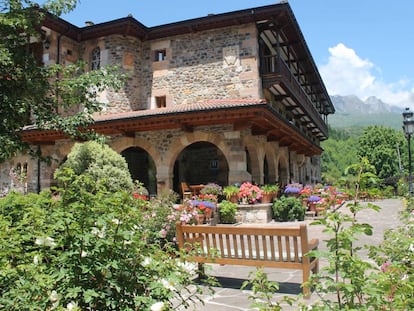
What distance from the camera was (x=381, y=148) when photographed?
4791 cm

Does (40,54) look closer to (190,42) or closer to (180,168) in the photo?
(190,42)

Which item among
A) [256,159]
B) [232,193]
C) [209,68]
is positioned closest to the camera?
[232,193]

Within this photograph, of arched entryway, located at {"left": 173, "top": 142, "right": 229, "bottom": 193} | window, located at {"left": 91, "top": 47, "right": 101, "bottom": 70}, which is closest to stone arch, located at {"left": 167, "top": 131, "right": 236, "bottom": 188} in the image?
arched entryway, located at {"left": 173, "top": 142, "right": 229, "bottom": 193}

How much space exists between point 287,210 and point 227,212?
2307 millimetres

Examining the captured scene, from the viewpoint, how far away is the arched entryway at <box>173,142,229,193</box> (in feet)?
55.3

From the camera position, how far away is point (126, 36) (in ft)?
52.3

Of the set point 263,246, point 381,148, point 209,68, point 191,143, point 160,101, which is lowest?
point 263,246

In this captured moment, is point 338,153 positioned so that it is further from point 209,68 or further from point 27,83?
point 27,83

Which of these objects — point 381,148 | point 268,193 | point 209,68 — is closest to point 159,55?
point 209,68

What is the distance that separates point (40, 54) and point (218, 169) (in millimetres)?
8923

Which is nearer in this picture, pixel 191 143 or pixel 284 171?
pixel 191 143

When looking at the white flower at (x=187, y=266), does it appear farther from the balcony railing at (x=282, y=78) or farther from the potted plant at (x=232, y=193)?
the balcony railing at (x=282, y=78)

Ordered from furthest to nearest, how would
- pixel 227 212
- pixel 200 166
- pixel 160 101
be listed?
pixel 200 166, pixel 160 101, pixel 227 212

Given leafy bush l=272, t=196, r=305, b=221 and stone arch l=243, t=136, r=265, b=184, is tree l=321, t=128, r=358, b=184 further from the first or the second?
leafy bush l=272, t=196, r=305, b=221
